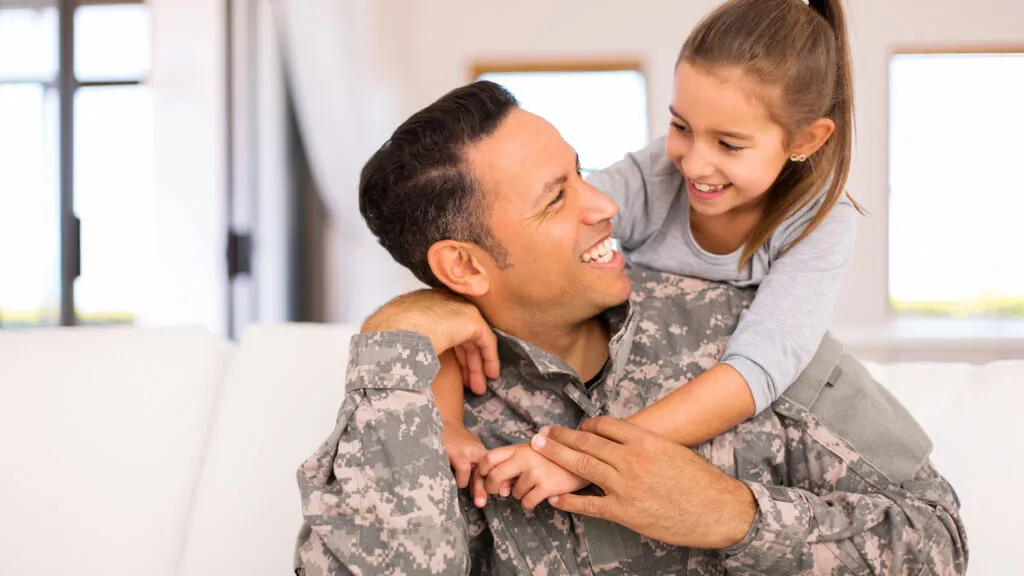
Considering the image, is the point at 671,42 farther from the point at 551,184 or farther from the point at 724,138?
the point at 551,184

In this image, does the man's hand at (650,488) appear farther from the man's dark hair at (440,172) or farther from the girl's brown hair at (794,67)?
the girl's brown hair at (794,67)

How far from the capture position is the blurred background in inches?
166

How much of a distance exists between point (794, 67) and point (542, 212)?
1.70ft

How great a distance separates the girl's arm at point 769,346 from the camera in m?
1.38

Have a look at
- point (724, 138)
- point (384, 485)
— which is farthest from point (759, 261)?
point (384, 485)

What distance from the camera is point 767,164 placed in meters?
1.65

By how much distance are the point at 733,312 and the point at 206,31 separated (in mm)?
3368

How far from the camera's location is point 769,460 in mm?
1448

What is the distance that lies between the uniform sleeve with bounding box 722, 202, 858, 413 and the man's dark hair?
41 centimetres

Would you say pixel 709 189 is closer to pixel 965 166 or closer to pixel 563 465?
pixel 563 465

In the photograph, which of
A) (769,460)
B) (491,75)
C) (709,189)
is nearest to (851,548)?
(769,460)

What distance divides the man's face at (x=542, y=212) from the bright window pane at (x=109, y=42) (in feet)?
11.7

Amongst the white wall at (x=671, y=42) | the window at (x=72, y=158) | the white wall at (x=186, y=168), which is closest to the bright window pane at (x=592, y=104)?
the white wall at (x=671, y=42)

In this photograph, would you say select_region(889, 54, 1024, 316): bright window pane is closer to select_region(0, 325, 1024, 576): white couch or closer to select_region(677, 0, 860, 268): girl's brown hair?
select_region(0, 325, 1024, 576): white couch
